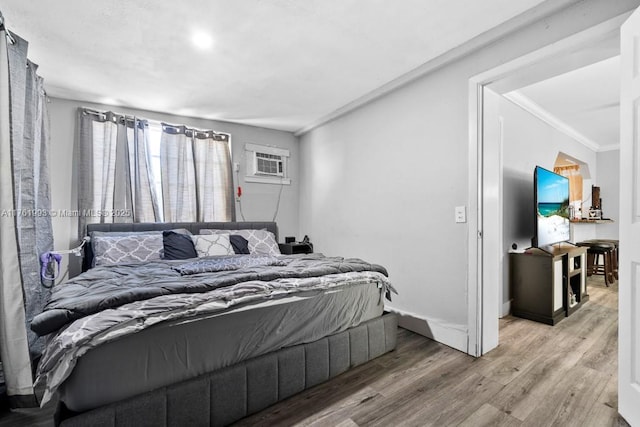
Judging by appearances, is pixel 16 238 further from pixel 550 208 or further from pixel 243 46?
pixel 550 208

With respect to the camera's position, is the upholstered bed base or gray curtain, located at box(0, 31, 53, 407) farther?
gray curtain, located at box(0, 31, 53, 407)

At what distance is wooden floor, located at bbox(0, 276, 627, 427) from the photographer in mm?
1573

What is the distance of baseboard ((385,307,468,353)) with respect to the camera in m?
2.37

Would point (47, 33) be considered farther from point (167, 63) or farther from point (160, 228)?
point (160, 228)

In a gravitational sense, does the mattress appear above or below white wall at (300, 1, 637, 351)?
below

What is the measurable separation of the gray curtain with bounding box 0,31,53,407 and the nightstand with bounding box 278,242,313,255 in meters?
2.52

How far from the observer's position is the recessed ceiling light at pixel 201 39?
6.95 feet

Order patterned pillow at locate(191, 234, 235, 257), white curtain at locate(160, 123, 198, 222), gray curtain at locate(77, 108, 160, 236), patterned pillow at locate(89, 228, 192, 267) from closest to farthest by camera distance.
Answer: patterned pillow at locate(89, 228, 192, 267), patterned pillow at locate(191, 234, 235, 257), gray curtain at locate(77, 108, 160, 236), white curtain at locate(160, 123, 198, 222)

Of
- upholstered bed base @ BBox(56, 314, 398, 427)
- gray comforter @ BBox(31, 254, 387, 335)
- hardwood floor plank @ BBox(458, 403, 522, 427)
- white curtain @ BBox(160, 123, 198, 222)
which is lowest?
hardwood floor plank @ BBox(458, 403, 522, 427)

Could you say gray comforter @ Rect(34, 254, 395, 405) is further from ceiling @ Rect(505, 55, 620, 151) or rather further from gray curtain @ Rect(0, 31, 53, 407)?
ceiling @ Rect(505, 55, 620, 151)

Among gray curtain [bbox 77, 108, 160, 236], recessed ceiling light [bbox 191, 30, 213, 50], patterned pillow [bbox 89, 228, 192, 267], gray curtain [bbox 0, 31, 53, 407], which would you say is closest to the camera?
gray curtain [bbox 0, 31, 53, 407]

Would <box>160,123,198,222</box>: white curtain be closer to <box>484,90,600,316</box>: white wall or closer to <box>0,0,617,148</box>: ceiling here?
<box>0,0,617,148</box>: ceiling

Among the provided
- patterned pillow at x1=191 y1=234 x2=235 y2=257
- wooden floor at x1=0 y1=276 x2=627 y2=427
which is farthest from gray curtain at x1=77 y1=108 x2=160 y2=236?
wooden floor at x1=0 y1=276 x2=627 y2=427

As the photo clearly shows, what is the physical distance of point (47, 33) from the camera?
2.09 meters
